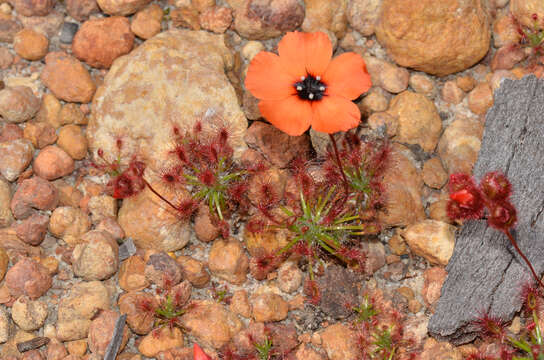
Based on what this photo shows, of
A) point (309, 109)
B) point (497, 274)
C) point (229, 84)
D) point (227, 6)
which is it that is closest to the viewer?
point (309, 109)

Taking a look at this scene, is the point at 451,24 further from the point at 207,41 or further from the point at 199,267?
the point at 199,267

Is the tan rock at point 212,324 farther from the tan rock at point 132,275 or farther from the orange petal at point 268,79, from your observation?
the orange petal at point 268,79

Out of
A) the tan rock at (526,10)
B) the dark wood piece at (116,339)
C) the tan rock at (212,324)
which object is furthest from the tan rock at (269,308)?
the tan rock at (526,10)

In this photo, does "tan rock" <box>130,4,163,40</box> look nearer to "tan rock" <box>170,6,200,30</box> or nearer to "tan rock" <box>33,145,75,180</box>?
"tan rock" <box>170,6,200,30</box>

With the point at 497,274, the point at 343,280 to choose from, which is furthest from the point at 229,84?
the point at 497,274

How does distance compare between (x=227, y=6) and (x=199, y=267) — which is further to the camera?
(x=227, y=6)

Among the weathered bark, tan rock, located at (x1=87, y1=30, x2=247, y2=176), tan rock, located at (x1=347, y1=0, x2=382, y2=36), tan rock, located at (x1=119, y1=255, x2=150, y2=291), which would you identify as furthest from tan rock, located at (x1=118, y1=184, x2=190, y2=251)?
tan rock, located at (x1=347, y1=0, x2=382, y2=36)

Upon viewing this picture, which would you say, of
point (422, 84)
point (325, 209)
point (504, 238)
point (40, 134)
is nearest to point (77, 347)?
point (40, 134)
